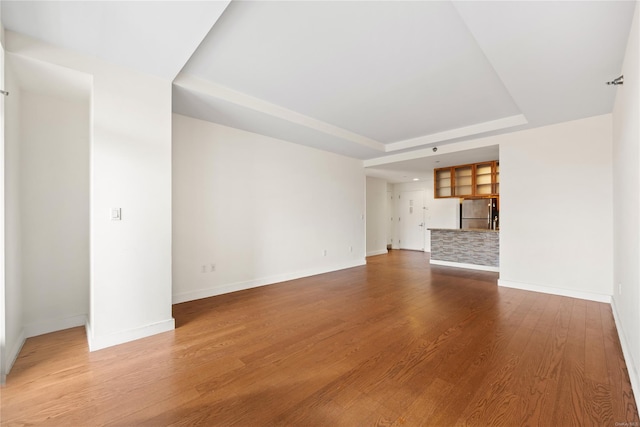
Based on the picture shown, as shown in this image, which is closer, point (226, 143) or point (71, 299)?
point (71, 299)

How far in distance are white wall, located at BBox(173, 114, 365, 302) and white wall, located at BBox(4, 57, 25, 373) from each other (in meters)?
1.41

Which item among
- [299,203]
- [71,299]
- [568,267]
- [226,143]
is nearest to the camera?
[71,299]

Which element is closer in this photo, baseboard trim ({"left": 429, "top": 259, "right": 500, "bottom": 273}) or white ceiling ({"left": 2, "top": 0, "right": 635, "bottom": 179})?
white ceiling ({"left": 2, "top": 0, "right": 635, "bottom": 179})

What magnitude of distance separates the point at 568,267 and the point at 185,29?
5.44 meters

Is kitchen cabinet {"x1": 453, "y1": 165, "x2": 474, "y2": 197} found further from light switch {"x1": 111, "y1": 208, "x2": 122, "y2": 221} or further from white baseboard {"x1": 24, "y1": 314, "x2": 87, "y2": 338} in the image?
white baseboard {"x1": 24, "y1": 314, "x2": 87, "y2": 338}

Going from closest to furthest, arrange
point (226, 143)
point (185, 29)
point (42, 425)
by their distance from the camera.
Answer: point (42, 425) → point (185, 29) → point (226, 143)

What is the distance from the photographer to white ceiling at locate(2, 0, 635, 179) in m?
1.86

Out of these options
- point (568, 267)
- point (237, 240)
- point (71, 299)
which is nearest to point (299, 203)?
point (237, 240)

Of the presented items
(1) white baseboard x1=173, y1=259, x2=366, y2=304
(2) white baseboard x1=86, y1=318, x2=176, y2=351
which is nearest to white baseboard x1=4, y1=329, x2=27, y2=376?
(2) white baseboard x1=86, y1=318, x2=176, y2=351

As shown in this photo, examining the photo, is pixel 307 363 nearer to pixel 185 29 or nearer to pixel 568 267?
pixel 185 29

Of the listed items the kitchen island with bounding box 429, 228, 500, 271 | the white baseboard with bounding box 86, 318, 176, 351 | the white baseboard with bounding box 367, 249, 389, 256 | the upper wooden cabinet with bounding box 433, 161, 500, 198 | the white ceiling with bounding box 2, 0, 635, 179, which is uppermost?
the white ceiling with bounding box 2, 0, 635, 179

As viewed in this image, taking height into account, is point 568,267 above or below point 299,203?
below

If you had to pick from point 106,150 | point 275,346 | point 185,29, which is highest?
point 185,29

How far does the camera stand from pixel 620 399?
169 cm
